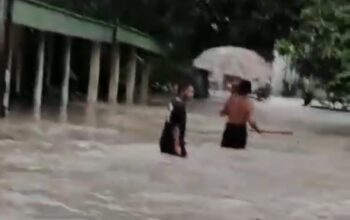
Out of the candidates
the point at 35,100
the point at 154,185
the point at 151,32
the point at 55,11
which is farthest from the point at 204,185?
the point at 151,32

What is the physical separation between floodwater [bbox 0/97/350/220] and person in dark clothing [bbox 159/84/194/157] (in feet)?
1.02

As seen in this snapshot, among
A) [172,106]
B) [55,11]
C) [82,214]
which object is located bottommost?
[82,214]

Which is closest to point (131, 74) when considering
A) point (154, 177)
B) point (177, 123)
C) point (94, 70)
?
point (94, 70)

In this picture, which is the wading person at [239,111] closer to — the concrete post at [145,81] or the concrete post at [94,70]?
the concrete post at [94,70]

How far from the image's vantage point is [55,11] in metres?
24.5

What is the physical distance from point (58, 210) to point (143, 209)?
3.32ft

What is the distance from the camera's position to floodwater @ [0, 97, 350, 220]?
1081cm

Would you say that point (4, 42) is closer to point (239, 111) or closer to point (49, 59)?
point (239, 111)

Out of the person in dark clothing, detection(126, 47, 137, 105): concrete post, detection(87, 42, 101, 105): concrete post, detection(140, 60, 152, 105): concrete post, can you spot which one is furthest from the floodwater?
detection(140, 60, 152, 105): concrete post

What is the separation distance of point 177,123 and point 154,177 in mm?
2241

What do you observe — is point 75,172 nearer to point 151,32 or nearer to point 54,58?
point 54,58

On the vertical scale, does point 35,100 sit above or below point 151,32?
below

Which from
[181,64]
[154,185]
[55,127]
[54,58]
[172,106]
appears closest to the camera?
[154,185]

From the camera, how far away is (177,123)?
15781 mm
